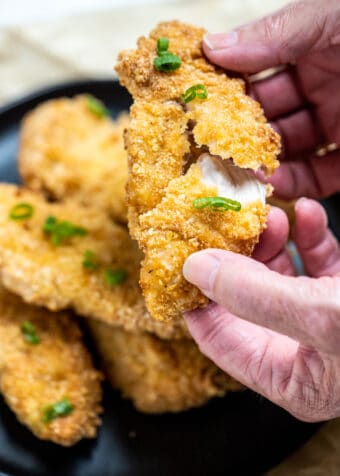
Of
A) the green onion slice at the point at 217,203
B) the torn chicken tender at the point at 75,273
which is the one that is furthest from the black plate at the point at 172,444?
the green onion slice at the point at 217,203

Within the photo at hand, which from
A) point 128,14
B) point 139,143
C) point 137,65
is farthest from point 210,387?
point 128,14

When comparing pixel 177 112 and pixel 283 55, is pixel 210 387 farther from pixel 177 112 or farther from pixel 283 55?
pixel 283 55

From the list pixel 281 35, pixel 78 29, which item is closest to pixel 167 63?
pixel 281 35

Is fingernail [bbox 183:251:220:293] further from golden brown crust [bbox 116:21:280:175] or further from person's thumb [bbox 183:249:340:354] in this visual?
golden brown crust [bbox 116:21:280:175]

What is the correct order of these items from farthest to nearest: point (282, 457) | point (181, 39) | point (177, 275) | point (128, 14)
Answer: point (128, 14)
point (282, 457)
point (181, 39)
point (177, 275)

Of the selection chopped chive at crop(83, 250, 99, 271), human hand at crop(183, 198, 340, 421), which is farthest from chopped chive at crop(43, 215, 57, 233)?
human hand at crop(183, 198, 340, 421)

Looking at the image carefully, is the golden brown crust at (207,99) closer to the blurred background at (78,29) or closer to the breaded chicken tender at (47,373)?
the breaded chicken tender at (47,373)

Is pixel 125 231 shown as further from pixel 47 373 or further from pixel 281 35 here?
pixel 281 35
